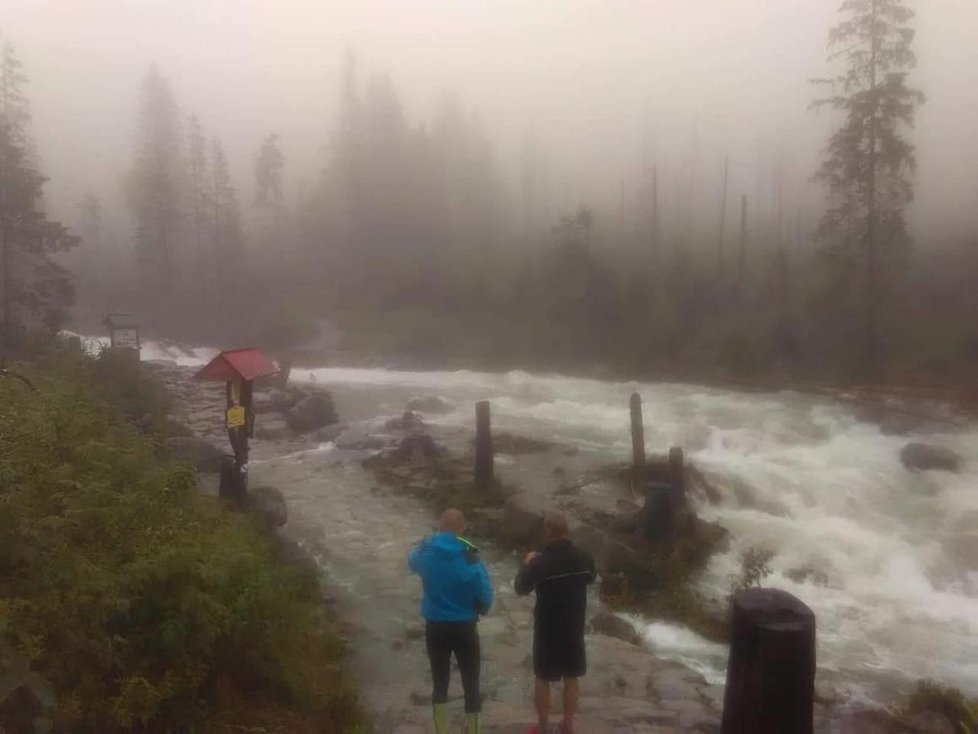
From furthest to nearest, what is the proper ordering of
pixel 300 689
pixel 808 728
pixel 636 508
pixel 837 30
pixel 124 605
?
1. pixel 837 30
2. pixel 636 508
3. pixel 300 689
4. pixel 124 605
5. pixel 808 728

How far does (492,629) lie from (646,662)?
1958mm

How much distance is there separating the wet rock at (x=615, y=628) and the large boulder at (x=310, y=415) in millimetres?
14743

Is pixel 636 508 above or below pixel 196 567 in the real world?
below

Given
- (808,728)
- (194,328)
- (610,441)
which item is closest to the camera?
(808,728)

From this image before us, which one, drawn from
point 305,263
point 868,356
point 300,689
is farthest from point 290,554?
point 305,263

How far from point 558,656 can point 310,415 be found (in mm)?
19098

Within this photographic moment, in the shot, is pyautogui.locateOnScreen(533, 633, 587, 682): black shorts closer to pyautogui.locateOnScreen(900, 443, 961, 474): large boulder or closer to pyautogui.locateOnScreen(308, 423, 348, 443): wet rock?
pyautogui.locateOnScreen(308, 423, 348, 443): wet rock

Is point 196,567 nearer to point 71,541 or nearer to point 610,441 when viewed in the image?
point 71,541

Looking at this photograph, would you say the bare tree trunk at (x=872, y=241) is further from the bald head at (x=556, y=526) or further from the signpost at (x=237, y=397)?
the bald head at (x=556, y=526)

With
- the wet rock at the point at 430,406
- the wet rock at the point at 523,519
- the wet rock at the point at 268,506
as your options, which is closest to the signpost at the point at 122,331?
the wet rock at the point at 430,406

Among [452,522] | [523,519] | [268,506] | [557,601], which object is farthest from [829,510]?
[452,522]

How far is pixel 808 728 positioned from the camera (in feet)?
10.8

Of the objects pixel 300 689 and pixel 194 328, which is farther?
pixel 194 328

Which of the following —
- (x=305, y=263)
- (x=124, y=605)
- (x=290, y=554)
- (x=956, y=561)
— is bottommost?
(x=956, y=561)
